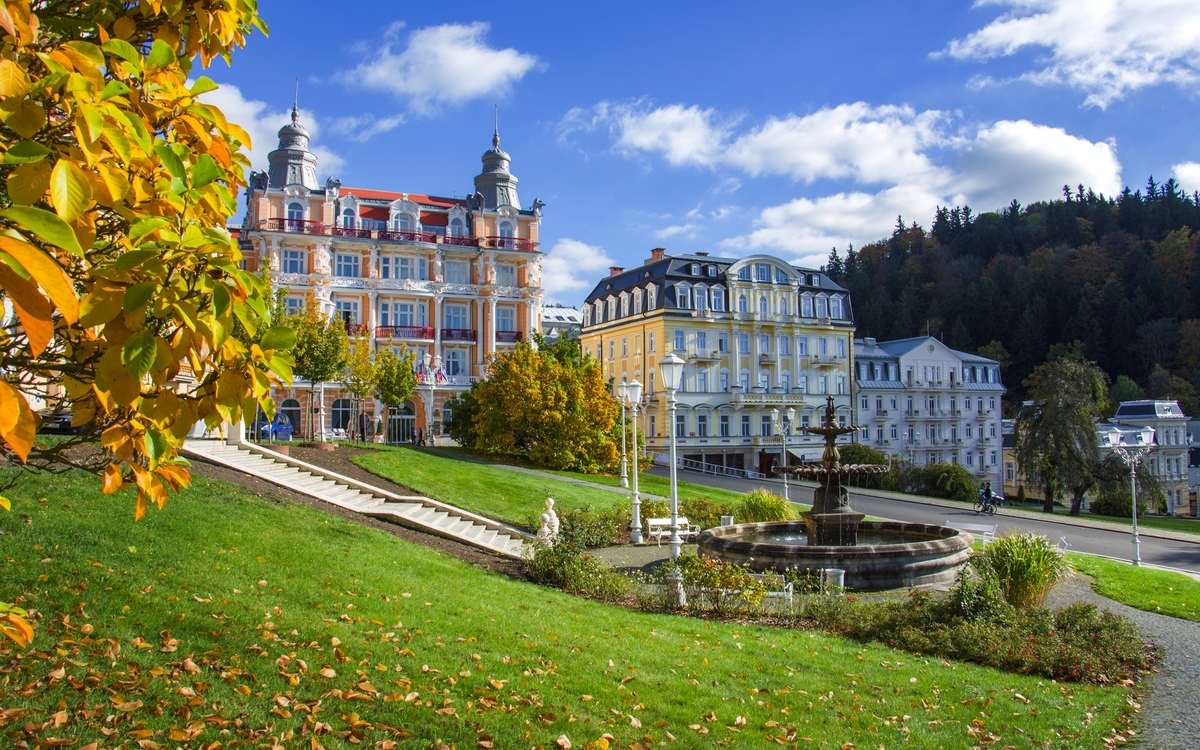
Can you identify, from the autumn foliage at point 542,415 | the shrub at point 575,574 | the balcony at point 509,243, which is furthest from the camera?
the balcony at point 509,243

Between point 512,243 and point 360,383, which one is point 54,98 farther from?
point 512,243

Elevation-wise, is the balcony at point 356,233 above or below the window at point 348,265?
above

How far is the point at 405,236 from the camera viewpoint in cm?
5094

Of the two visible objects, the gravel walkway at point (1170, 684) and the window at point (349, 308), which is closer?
the gravel walkway at point (1170, 684)

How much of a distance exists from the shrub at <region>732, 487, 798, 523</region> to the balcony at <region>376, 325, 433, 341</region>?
31.4 metres

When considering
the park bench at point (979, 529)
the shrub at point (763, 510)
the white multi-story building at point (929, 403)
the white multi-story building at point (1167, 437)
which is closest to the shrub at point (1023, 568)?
the park bench at point (979, 529)

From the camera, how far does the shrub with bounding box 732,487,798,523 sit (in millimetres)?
22531

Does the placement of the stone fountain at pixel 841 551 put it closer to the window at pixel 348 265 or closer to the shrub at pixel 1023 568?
the shrub at pixel 1023 568

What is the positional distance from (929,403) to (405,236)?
45.0 metres

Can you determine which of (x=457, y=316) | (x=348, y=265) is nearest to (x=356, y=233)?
(x=348, y=265)

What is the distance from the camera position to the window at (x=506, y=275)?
5303 cm

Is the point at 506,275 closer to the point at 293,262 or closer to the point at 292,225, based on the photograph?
the point at 293,262

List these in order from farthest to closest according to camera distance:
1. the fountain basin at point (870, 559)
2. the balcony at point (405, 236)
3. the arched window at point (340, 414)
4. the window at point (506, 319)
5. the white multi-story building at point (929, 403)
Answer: the white multi-story building at point (929, 403) < the window at point (506, 319) < the balcony at point (405, 236) < the arched window at point (340, 414) < the fountain basin at point (870, 559)

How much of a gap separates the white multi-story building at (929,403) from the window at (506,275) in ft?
95.3
